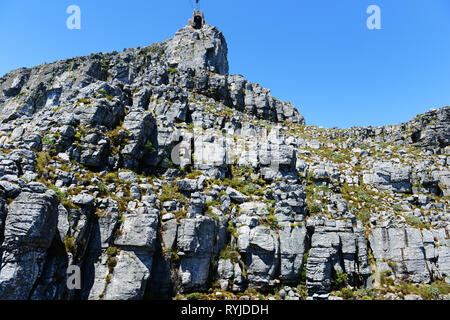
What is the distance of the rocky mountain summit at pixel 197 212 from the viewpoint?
14.2 metres

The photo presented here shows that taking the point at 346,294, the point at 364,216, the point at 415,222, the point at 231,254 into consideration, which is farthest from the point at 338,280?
the point at 415,222

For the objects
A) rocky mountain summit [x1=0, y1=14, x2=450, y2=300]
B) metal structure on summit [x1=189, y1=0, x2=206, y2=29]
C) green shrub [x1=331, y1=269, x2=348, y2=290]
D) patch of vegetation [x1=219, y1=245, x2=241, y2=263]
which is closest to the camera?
rocky mountain summit [x1=0, y1=14, x2=450, y2=300]

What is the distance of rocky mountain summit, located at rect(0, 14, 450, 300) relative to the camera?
46.5 feet

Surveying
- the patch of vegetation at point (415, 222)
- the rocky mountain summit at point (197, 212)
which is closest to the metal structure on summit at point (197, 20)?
the rocky mountain summit at point (197, 212)

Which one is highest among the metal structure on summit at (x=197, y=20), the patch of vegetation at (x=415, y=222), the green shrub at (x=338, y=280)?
the metal structure on summit at (x=197, y=20)

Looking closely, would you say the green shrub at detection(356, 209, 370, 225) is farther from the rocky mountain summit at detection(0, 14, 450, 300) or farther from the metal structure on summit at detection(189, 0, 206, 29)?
the metal structure on summit at detection(189, 0, 206, 29)

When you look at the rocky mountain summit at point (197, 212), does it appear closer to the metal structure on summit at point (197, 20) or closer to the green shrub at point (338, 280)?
the green shrub at point (338, 280)

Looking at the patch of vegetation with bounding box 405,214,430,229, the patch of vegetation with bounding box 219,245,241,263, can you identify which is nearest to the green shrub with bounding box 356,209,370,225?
the patch of vegetation with bounding box 405,214,430,229

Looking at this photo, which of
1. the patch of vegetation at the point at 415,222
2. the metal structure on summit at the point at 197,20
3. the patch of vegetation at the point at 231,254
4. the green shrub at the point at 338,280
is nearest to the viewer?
the patch of vegetation at the point at 231,254

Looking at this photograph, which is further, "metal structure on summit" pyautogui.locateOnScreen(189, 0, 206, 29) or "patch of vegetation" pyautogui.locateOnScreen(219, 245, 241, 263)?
"metal structure on summit" pyautogui.locateOnScreen(189, 0, 206, 29)

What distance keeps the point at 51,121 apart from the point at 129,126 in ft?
20.0

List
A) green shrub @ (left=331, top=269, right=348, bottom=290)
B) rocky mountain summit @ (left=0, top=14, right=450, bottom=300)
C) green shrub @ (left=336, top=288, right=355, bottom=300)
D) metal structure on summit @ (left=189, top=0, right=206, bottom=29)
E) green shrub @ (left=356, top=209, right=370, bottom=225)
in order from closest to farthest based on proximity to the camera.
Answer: rocky mountain summit @ (left=0, top=14, right=450, bottom=300), green shrub @ (left=336, top=288, right=355, bottom=300), green shrub @ (left=331, top=269, right=348, bottom=290), green shrub @ (left=356, top=209, right=370, bottom=225), metal structure on summit @ (left=189, top=0, right=206, bottom=29)
